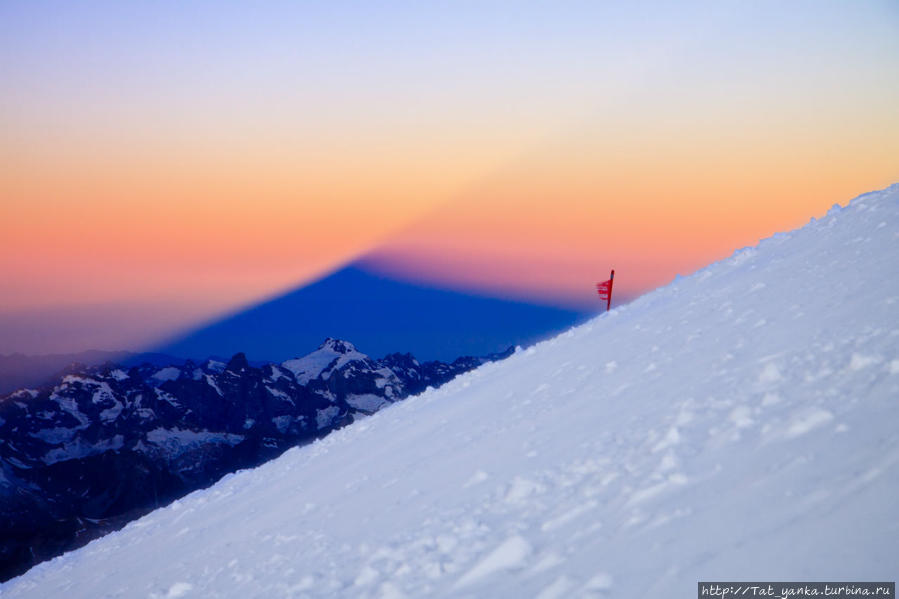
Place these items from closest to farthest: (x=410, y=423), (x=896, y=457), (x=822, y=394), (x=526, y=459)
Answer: (x=896, y=457) → (x=822, y=394) → (x=526, y=459) → (x=410, y=423)

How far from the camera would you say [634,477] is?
702cm

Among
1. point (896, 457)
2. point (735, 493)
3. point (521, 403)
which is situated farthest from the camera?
point (521, 403)

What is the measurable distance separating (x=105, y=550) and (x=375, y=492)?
1015 centimetres

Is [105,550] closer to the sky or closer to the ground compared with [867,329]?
closer to the ground

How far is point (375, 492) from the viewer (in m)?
10.7

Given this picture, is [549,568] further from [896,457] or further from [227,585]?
[227,585]

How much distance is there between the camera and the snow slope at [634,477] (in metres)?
5.28

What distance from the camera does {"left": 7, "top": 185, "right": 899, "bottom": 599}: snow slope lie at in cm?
528

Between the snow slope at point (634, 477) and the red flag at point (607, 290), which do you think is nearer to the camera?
Result: the snow slope at point (634, 477)

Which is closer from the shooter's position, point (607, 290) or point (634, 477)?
point (634, 477)

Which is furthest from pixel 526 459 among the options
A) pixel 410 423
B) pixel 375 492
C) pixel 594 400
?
pixel 410 423

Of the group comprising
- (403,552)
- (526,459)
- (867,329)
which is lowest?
(403,552)

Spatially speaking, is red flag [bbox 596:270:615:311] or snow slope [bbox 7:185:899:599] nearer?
snow slope [bbox 7:185:899:599]

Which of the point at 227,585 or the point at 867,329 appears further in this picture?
the point at 227,585
